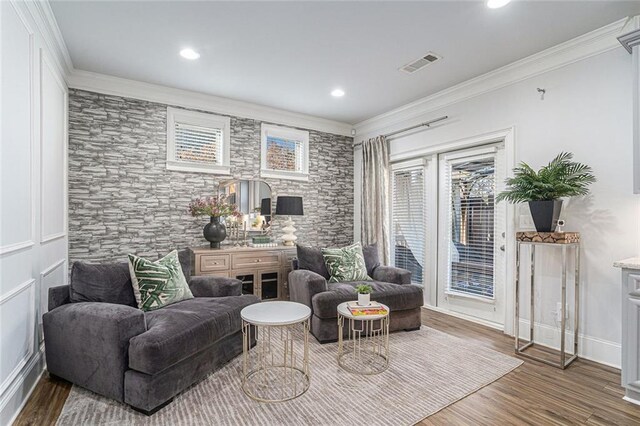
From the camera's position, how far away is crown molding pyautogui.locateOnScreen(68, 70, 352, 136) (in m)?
3.58

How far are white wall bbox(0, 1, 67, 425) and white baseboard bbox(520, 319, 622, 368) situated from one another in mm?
4120

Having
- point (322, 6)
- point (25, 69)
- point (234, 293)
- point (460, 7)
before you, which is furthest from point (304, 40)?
point (234, 293)

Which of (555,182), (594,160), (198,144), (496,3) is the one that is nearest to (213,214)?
(198,144)

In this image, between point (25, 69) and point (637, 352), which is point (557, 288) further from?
point (25, 69)

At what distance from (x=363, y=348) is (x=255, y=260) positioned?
5.94 ft

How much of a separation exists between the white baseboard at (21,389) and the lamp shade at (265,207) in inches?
109

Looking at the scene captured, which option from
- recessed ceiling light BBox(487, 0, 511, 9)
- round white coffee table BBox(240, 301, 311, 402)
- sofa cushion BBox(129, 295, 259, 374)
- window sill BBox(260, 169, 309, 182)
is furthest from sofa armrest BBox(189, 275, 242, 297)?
recessed ceiling light BBox(487, 0, 511, 9)

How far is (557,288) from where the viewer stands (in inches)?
120

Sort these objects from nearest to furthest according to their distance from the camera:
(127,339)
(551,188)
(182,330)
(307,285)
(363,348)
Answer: (127,339), (182,330), (551,188), (363,348), (307,285)

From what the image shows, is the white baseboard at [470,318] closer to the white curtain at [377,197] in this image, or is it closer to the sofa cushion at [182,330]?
the white curtain at [377,197]

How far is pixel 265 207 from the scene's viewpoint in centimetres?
471

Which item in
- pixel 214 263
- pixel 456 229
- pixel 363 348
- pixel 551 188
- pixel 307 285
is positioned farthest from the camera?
pixel 456 229

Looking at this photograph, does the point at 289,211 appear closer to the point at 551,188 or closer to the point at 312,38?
the point at 312,38

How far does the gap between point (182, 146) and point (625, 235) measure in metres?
4.59
